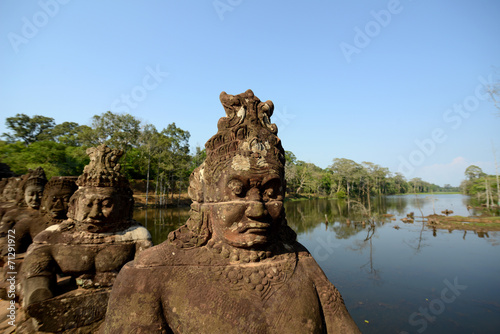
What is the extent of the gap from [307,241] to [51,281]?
64.1 feet

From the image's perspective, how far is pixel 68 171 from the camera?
22.9 metres

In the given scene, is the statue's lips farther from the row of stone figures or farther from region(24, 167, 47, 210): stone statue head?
region(24, 167, 47, 210): stone statue head

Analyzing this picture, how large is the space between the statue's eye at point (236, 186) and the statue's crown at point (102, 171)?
9.49 feet

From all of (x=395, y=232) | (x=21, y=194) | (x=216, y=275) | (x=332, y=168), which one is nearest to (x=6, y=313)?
(x=21, y=194)

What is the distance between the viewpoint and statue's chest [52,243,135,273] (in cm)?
389

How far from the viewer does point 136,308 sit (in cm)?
190

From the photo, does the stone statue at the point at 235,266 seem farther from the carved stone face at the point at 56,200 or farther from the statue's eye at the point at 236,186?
the carved stone face at the point at 56,200

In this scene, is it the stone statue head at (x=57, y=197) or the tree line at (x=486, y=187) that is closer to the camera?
the stone statue head at (x=57, y=197)

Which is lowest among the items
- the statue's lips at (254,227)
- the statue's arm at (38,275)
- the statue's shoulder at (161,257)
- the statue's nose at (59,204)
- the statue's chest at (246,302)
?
the statue's arm at (38,275)

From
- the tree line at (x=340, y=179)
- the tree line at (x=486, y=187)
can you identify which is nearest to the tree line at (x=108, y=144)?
the tree line at (x=340, y=179)

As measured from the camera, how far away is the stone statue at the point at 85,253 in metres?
3.53

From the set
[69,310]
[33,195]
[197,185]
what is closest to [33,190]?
[33,195]

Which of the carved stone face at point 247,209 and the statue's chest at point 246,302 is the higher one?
the carved stone face at point 247,209

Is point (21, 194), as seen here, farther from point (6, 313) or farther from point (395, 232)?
point (395, 232)
